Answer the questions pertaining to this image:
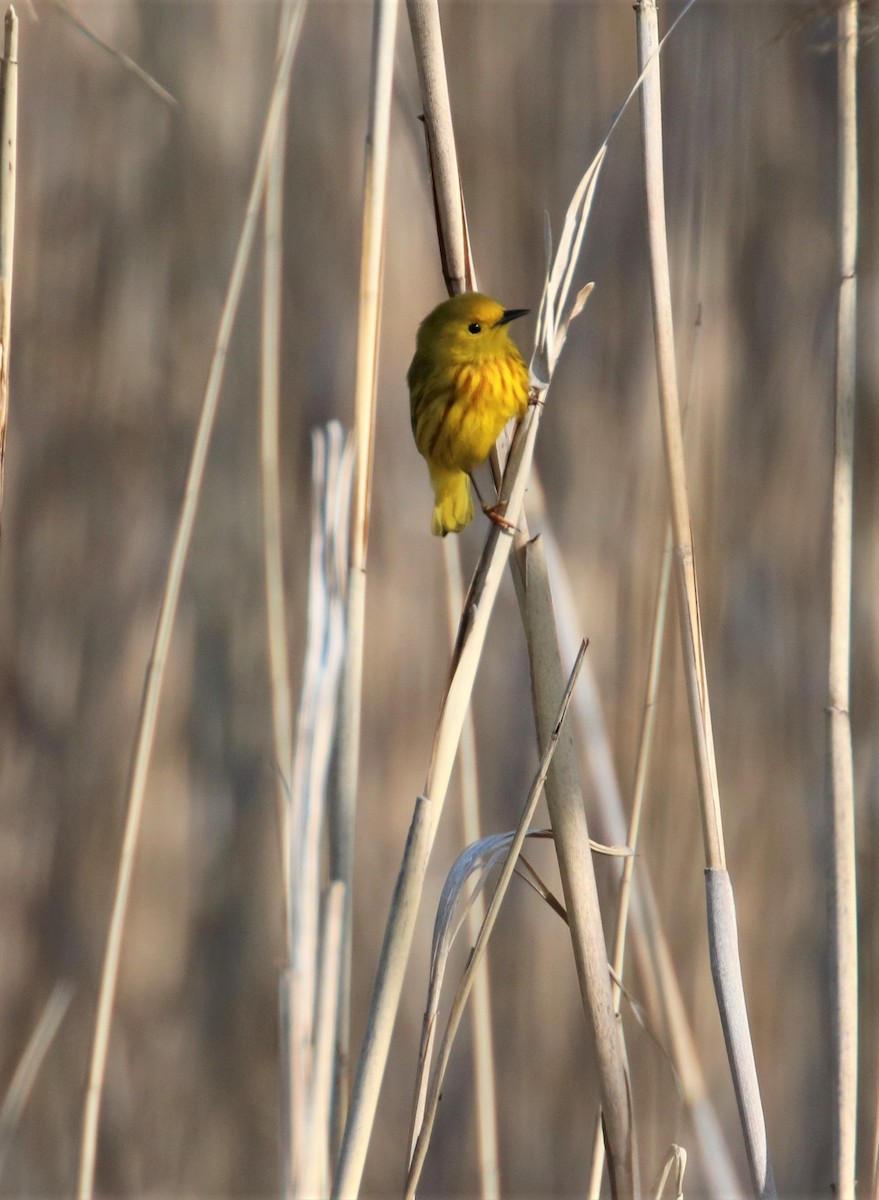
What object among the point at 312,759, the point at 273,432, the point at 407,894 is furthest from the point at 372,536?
the point at 312,759

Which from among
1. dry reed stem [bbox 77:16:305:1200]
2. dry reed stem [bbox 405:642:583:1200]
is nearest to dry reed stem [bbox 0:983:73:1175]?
dry reed stem [bbox 77:16:305:1200]

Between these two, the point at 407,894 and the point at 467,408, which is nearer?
the point at 407,894

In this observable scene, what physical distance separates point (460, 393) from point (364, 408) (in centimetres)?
30

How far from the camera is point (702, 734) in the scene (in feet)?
2.02

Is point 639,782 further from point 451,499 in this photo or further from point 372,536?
point 372,536

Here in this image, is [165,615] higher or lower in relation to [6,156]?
lower

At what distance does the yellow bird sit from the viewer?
84 centimetres

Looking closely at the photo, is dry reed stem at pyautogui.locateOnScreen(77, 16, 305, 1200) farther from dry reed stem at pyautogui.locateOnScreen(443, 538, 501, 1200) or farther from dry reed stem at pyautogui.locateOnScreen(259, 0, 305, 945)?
dry reed stem at pyautogui.locateOnScreen(443, 538, 501, 1200)

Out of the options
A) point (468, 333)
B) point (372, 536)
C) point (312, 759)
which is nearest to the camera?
point (312, 759)

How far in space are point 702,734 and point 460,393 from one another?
0.38 metres

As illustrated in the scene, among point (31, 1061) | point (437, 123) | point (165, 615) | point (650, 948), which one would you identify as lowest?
point (31, 1061)

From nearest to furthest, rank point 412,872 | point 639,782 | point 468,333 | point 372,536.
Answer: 1. point 412,872
2. point 639,782
3. point 468,333
4. point 372,536

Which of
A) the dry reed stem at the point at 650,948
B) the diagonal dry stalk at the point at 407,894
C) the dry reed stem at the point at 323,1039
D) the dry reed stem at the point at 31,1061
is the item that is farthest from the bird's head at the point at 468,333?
the dry reed stem at the point at 31,1061

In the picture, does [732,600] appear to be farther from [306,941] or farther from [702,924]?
[306,941]
